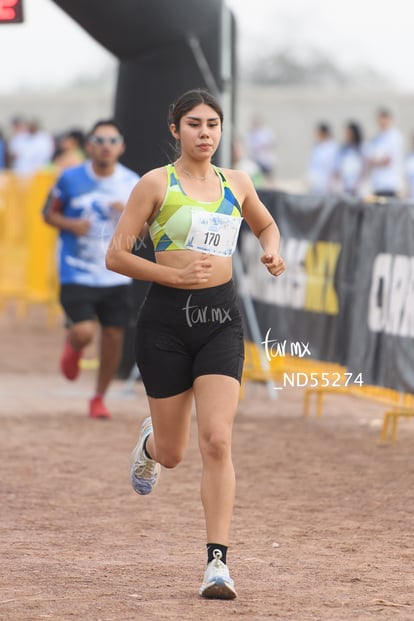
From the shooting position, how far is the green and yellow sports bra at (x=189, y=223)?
6.12m

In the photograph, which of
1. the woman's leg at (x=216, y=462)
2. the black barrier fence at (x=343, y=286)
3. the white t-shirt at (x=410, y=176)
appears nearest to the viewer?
the woman's leg at (x=216, y=462)

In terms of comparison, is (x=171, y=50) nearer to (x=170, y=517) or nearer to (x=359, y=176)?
(x=170, y=517)

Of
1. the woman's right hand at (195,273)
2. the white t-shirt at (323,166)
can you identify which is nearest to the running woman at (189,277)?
the woman's right hand at (195,273)

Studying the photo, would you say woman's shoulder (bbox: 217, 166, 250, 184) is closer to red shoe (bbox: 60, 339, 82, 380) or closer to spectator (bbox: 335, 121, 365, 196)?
red shoe (bbox: 60, 339, 82, 380)

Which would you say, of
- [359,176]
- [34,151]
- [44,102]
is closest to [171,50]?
[359,176]

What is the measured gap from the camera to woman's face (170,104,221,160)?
620cm

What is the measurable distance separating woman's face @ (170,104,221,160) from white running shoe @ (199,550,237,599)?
1.72 meters

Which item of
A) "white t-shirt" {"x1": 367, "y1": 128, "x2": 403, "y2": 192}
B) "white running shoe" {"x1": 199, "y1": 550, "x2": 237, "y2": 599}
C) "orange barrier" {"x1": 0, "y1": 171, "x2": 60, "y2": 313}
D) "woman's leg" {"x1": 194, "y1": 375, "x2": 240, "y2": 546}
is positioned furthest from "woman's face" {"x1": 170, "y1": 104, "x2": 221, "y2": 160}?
"white t-shirt" {"x1": 367, "y1": 128, "x2": 403, "y2": 192}

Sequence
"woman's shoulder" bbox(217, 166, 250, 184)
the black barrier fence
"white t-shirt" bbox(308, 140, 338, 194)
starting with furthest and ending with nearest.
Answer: "white t-shirt" bbox(308, 140, 338, 194)
the black barrier fence
"woman's shoulder" bbox(217, 166, 250, 184)

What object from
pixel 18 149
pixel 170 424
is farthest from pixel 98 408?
pixel 18 149

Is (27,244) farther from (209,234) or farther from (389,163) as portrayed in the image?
(209,234)

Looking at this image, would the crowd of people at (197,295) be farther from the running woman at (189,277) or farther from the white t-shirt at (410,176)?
the white t-shirt at (410,176)

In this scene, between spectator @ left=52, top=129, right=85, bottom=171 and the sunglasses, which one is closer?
the sunglasses

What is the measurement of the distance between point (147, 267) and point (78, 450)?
3.97 metres
